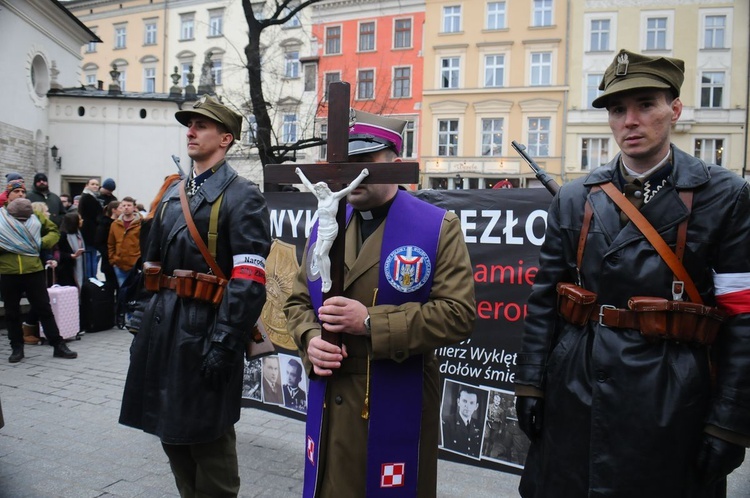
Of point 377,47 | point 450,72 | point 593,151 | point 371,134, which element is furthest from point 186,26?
point 371,134

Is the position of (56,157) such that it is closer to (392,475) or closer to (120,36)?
(392,475)

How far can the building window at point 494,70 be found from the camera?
118ft

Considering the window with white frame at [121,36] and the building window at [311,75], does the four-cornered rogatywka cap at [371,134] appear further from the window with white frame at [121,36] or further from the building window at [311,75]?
the window with white frame at [121,36]

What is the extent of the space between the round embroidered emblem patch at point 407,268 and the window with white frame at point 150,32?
50.3 meters

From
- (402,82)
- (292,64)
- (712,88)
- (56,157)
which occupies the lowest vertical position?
(56,157)

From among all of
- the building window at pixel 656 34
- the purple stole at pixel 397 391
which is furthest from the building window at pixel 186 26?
the purple stole at pixel 397 391

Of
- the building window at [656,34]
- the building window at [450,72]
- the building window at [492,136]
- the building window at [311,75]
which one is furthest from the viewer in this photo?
the building window at [311,75]

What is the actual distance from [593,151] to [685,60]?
288 inches

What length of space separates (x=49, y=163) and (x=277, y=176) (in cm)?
2245

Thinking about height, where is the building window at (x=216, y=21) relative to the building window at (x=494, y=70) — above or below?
above

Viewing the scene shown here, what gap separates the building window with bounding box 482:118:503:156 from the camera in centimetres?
3544

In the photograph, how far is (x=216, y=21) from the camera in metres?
43.7

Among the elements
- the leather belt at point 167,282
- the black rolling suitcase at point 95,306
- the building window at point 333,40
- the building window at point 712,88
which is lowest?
the black rolling suitcase at point 95,306

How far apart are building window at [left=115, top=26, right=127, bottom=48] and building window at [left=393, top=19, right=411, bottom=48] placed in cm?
2449
